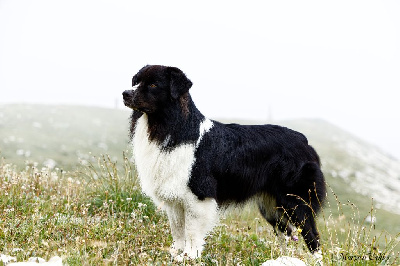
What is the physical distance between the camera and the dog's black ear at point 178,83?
4.65 meters

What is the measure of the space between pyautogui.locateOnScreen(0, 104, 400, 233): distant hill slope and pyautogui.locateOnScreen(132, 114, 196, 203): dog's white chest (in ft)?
53.1

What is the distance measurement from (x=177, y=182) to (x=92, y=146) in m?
22.9

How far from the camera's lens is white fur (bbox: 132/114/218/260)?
4707mm

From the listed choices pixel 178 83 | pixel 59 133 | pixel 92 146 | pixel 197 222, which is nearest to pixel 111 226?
pixel 197 222

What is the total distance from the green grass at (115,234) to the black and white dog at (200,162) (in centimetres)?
38

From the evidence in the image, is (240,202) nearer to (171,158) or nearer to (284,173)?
(284,173)

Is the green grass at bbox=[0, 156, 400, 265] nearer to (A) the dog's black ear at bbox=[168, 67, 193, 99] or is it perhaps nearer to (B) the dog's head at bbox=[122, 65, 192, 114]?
(B) the dog's head at bbox=[122, 65, 192, 114]

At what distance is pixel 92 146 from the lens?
87.0ft

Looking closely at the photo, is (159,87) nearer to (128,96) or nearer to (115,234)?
(128,96)

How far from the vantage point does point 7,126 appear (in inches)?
1033

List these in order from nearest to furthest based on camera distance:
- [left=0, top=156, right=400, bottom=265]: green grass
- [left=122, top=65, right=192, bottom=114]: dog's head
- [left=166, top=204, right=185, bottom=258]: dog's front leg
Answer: [left=0, top=156, right=400, bottom=265]: green grass, [left=122, top=65, right=192, bottom=114]: dog's head, [left=166, top=204, right=185, bottom=258]: dog's front leg

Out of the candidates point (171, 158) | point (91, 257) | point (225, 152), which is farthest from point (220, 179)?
point (91, 257)

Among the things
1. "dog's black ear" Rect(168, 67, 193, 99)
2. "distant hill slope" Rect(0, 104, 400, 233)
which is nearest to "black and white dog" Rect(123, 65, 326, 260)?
"dog's black ear" Rect(168, 67, 193, 99)

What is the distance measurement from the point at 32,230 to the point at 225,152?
9.35ft
